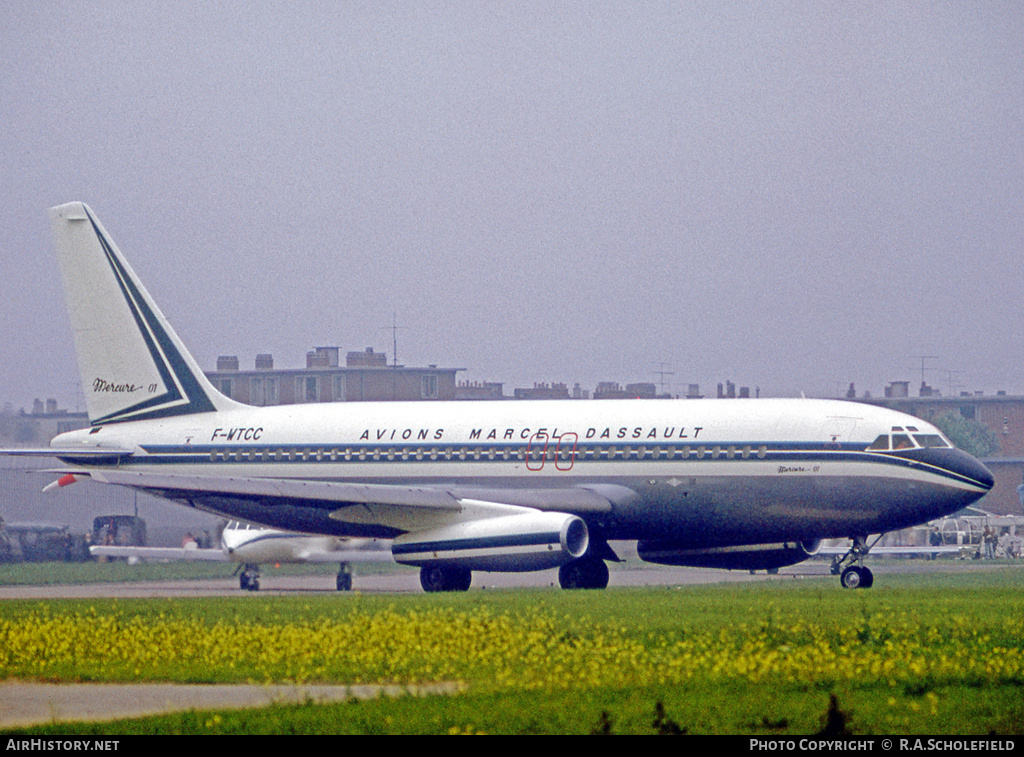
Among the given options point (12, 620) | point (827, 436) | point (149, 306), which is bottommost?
point (12, 620)

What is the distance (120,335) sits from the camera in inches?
1687

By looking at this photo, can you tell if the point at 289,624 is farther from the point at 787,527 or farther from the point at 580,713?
the point at 787,527

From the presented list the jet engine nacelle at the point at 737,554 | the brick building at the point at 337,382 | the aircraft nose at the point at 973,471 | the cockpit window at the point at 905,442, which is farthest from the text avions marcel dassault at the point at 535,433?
the brick building at the point at 337,382

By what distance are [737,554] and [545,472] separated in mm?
4969

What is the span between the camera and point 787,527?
35.2m

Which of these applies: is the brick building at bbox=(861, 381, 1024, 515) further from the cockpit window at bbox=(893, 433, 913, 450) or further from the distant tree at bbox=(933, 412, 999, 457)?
the cockpit window at bbox=(893, 433, 913, 450)

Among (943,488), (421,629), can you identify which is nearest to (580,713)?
(421,629)

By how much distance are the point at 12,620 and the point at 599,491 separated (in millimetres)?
15011

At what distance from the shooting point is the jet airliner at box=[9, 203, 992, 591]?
113 feet

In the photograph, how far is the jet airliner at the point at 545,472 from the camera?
34.4 meters

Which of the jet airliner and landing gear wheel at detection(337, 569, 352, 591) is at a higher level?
the jet airliner

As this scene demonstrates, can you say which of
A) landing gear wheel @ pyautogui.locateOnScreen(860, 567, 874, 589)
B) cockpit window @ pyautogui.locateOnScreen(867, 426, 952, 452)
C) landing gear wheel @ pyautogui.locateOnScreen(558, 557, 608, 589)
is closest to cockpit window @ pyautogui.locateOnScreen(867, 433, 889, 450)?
cockpit window @ pyautogui.locateOnScreen(867, 426, 952, 452)

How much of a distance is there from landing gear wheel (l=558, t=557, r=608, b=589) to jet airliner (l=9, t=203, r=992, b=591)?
9 cm

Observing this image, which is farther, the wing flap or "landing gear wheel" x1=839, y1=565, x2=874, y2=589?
the wing flap
